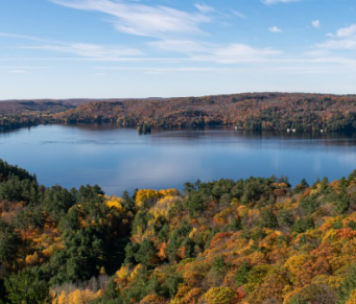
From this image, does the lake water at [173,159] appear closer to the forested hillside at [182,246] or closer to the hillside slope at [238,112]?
the forested hillside at [182,246]

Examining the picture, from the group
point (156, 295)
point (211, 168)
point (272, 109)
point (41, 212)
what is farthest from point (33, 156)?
point (272, 109)

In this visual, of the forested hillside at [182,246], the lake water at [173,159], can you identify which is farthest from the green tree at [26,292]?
the lake water at [173,159]

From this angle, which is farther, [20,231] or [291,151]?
[291,151]

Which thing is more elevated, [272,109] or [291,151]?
[272,109]

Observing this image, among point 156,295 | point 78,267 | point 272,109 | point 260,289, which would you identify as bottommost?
point 78,267

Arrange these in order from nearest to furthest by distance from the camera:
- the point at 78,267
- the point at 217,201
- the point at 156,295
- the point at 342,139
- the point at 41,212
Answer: the point at 156,295
the point at 78,267
the point at 41,212
the point at 217,201
the point at 342,139

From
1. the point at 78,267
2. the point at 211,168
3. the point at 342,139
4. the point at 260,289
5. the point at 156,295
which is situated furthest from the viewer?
the point at 342,139

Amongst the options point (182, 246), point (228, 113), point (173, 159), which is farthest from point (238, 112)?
point (182, 246)

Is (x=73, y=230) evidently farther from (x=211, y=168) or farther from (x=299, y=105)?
(x=299, y=105)
